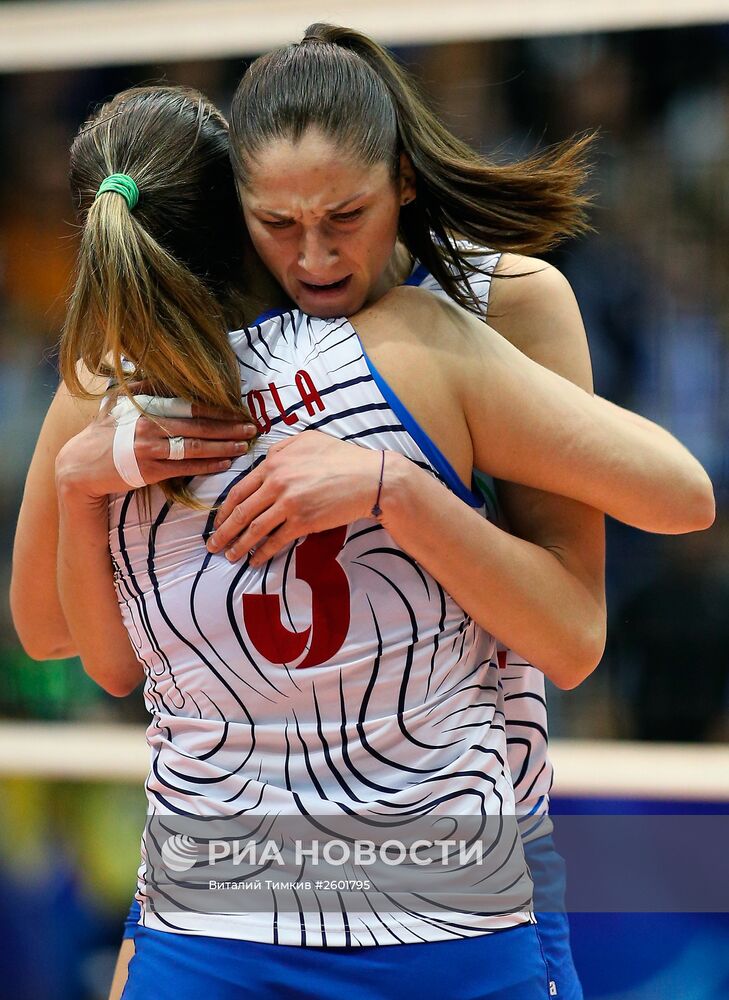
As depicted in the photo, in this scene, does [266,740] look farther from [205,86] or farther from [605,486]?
[205,86]

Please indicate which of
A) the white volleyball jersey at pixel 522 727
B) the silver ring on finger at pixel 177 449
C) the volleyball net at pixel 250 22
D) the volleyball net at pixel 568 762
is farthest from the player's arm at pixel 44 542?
the volleyball net at pixel 250 22

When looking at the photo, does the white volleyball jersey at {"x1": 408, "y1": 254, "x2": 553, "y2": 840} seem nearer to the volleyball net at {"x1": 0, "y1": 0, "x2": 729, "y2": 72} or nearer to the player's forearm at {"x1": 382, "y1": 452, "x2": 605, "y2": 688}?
the player's forearm at {"x1": 382, "y1": 452, "x2": 605, "y2": 688}

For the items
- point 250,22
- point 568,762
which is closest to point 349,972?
point 568,762

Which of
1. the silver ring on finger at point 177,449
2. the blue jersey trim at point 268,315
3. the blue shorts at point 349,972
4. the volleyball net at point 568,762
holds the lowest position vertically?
the volleyball net at point 568,762

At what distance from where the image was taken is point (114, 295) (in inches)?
41.6

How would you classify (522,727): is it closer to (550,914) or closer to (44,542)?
(550,914)

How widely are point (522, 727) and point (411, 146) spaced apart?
2.06ft

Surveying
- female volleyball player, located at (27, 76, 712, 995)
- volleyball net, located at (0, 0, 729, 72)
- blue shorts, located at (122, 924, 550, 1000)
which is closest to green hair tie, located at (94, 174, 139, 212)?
female volleyball player, located at (27, 76, 712, 995)

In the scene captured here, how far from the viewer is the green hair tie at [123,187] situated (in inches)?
43.4

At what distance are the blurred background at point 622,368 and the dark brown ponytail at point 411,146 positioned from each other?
1.46 m

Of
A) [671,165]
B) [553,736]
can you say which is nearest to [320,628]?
[553,736]

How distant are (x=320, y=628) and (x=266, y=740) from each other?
117mm

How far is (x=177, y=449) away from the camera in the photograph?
3.60ft

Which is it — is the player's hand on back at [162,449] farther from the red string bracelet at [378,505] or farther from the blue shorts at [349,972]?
the blue shorts at [349,972]
